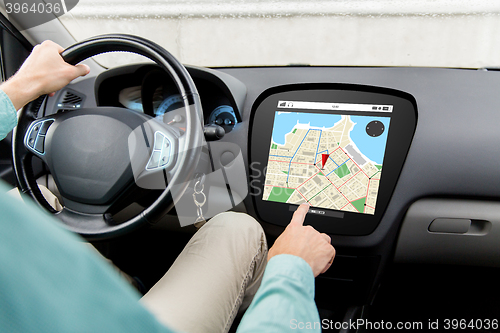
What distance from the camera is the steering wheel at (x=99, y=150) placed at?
2.51 ft

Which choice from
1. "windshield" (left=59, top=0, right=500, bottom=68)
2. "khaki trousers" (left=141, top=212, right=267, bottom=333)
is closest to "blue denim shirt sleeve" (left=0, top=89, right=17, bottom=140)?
"khaki trousers" (left=141, top=212, right=267, bottom=333)

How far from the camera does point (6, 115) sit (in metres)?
0.72

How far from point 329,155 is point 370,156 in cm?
12

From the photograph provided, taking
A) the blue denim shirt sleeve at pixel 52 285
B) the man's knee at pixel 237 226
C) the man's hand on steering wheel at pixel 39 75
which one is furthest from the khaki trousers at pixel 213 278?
the man's hand on steering wheel at pixel 39 75

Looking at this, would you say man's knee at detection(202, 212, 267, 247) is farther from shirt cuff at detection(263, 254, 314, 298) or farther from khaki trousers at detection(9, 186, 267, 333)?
shirt cuff at detection(263, 254, 314, 298)

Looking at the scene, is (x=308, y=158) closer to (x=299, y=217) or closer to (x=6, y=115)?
(x=299, y=217)

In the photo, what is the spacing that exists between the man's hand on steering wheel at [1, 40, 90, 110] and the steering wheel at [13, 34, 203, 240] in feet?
0.10

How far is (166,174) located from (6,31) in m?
0.95

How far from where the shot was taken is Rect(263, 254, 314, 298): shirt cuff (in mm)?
570

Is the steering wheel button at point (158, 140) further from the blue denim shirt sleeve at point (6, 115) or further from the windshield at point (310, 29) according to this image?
the windshield at point (310, 29)

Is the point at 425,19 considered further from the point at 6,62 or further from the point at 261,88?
the point at 6,62

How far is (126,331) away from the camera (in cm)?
26

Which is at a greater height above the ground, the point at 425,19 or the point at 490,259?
the point at 425,19

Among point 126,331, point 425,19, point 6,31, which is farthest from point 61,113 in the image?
point 425,19
